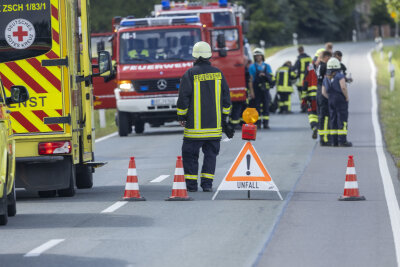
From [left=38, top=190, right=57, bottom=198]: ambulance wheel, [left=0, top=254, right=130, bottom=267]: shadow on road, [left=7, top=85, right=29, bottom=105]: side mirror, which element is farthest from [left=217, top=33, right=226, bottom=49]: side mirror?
[left=0, top=254, right=130, bottom=267]: shadow on road

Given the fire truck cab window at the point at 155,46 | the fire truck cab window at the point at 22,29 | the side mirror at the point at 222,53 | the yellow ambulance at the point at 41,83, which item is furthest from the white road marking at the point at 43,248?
the side mirror at the point at 222,53

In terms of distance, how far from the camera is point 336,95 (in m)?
22.1

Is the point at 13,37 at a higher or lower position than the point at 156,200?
higher

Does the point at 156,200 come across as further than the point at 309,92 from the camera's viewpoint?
No

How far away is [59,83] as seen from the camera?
14.3 m

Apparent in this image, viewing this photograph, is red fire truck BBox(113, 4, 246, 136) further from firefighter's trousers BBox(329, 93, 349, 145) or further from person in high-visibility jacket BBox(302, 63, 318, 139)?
firefighter's trousers BBox(329, 93, 349, 145)

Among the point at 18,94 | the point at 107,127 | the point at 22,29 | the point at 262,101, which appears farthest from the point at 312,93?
the point at 18,94

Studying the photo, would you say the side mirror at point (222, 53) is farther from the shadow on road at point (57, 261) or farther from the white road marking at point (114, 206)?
the shadow on road at point (57, 261)

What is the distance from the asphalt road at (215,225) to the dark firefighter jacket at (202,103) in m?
0.82

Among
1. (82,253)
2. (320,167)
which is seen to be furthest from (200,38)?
(82,253)

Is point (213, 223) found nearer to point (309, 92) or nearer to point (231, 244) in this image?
point (231, 244)

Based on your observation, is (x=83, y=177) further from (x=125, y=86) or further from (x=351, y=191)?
(x=125, y=86)

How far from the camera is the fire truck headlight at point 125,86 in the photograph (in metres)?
26.5

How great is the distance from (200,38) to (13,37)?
37.9 feet
